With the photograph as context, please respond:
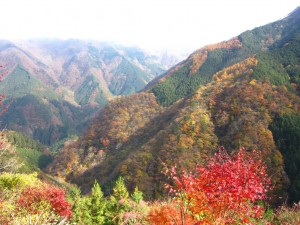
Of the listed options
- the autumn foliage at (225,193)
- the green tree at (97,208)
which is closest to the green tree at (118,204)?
the green tree at (97,208)

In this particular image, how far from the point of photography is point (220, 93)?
5187 inches

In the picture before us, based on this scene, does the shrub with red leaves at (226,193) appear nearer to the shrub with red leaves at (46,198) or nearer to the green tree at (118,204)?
the shrub with red leaves at (46,198)

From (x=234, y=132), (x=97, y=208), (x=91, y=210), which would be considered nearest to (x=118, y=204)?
(x=97, y=208)

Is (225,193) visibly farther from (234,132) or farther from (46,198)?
(234,132)

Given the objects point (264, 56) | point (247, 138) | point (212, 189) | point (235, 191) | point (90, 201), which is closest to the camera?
point (235, 191)

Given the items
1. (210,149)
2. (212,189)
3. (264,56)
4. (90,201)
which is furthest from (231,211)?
(264,56)

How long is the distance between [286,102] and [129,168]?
64.3 meters

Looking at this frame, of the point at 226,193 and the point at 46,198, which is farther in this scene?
the point at 46,198

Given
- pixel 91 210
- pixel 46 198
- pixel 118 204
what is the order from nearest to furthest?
pixel 46 198 → pixel 118 204 → pixel 91 210

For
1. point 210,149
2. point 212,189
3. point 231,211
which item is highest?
point 212,189

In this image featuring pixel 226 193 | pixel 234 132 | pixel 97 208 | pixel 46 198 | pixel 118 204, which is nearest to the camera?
pixel 226 193

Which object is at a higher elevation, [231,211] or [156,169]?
[231,211]

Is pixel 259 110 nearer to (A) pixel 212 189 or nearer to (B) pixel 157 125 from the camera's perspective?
(B) pixel 157 125

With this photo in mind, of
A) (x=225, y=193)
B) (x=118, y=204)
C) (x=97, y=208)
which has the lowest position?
(x=97, y=208)
